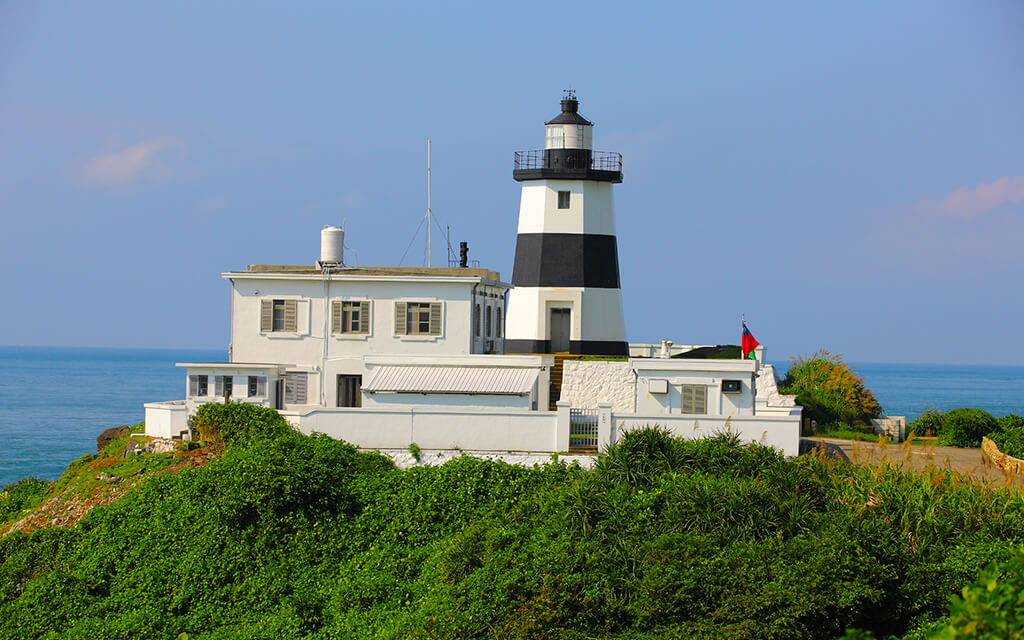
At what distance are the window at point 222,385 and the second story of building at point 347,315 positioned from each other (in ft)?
4.00

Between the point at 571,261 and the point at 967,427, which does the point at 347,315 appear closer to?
the point at 571,261

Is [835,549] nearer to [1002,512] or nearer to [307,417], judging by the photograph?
[1002,512]

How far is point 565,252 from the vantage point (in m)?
31.5

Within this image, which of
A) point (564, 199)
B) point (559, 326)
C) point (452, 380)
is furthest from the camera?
point (559, 326)

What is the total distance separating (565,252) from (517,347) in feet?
10.3

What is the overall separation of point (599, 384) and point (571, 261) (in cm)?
577

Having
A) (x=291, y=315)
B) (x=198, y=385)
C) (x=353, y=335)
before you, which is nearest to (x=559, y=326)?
(x=353, y=335)

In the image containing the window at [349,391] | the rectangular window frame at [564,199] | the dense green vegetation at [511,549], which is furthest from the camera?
the rectangular window frame at [564,199]

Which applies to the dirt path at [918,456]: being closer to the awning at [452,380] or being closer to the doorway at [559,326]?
the awning at [452,380]

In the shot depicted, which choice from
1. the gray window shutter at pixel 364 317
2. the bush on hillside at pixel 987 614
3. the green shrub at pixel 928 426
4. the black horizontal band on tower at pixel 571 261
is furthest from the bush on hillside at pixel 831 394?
the bush on hillside at pixel 987 614

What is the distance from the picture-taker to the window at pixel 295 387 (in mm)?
27859

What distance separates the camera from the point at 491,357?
26438mm

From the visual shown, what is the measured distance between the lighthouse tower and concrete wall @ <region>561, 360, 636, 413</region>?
170 inches

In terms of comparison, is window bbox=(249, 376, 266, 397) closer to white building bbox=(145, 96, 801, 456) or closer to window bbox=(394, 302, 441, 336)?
white building bbox=(145, 96, 801, 456)
